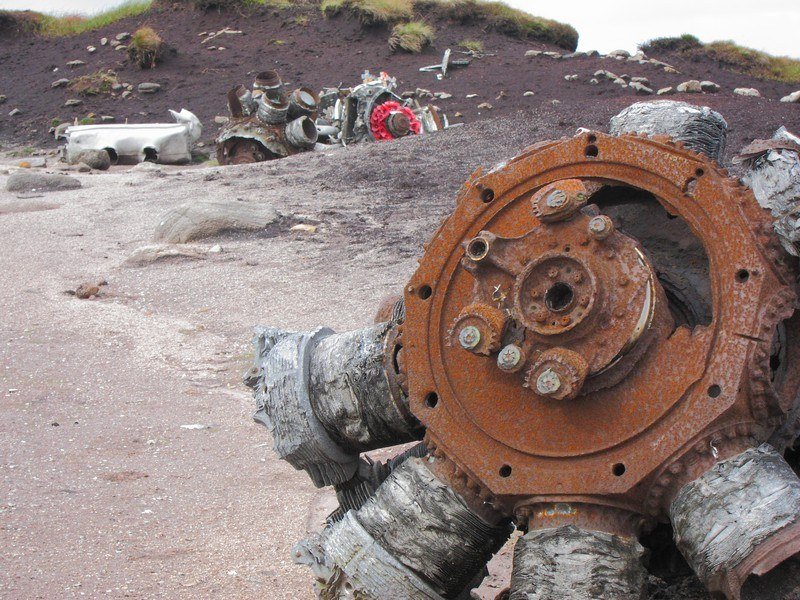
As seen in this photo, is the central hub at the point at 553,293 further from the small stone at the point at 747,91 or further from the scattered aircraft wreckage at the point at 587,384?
the small stone at the point at 747,91

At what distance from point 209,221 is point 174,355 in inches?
110

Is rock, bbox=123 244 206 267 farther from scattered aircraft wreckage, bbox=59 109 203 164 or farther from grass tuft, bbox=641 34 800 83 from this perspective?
grass tuft, bbox=641 34 800 83

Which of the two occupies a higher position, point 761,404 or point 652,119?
point 652,119

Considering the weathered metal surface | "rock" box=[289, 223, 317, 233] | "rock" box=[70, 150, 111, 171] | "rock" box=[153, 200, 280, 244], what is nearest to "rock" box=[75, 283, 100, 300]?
"rock" box=[153, 200, 280, 244]

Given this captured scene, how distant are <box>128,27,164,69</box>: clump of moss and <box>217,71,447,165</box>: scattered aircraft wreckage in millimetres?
11216

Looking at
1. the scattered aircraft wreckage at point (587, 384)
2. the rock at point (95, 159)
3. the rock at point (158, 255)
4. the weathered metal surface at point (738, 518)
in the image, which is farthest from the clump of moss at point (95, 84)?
the weathered metal surface at point (738, 518)

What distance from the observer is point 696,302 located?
2.16m

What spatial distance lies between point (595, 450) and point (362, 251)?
5507mm

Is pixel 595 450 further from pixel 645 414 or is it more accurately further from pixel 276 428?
pixel 276 428

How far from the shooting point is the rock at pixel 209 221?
8047 mm

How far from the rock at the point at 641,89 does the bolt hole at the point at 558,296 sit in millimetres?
13840

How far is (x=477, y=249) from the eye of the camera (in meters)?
2.04

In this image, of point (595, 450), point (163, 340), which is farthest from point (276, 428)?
point (163, 340)

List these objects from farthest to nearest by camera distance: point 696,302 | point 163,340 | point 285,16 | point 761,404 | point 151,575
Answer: point 285,16 → point 163,340 → point 151,575 → point 696,302 → point 761,404
